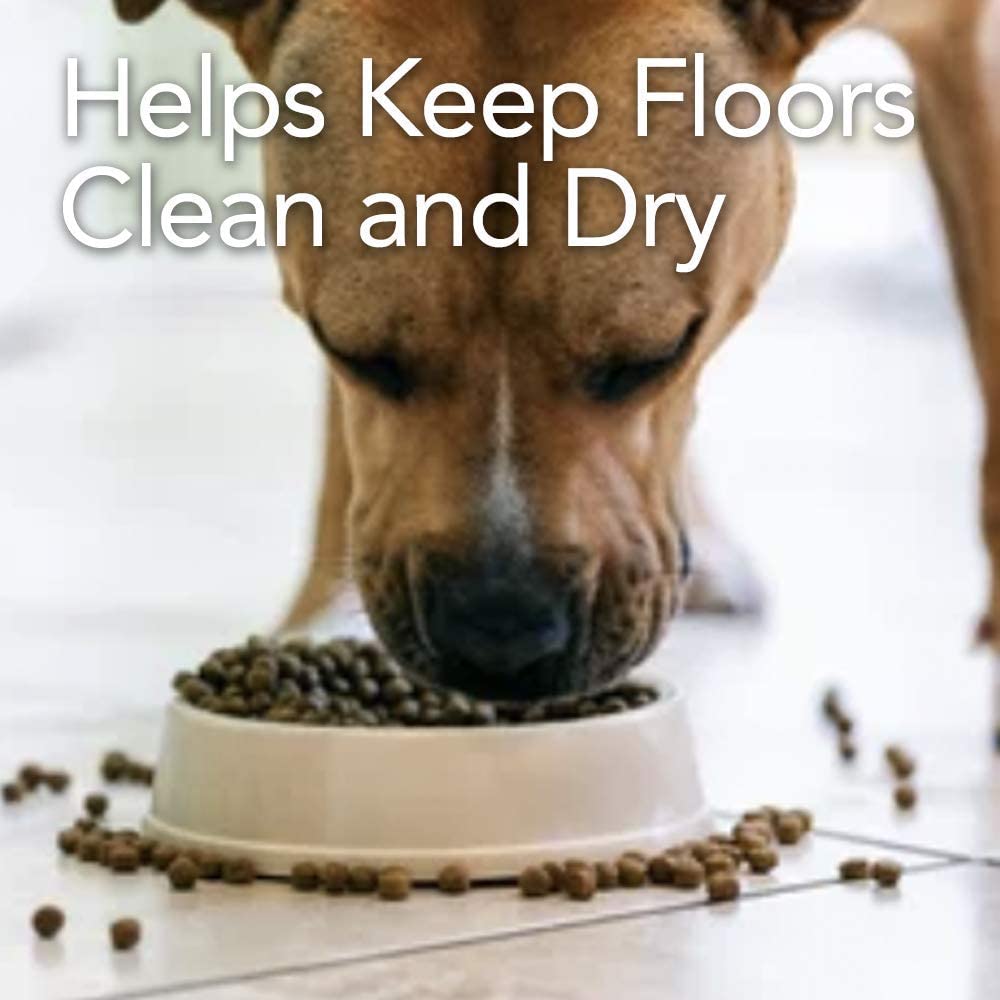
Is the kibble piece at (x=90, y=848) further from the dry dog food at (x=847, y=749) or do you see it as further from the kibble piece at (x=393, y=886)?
the dry dog food at (x=847, y=749)

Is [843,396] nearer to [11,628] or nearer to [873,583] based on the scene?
[873,583]

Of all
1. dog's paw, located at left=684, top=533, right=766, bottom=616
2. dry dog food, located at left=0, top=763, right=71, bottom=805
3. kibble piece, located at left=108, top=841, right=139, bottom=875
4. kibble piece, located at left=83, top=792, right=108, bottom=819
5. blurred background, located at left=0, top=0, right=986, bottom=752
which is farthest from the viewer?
dog's paw, located at left=684, top=533, right=766, bottom=616

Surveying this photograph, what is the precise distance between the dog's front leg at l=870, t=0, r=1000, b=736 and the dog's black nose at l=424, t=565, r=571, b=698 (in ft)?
3.65

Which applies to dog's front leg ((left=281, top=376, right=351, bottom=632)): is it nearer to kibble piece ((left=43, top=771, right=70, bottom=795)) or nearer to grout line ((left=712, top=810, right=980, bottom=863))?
kibble piece ((left=43, top=771, right=70, bottom=795))

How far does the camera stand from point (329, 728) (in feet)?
6.42

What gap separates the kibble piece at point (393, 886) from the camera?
190cm

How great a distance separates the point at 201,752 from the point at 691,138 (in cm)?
60

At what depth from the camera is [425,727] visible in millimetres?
1997

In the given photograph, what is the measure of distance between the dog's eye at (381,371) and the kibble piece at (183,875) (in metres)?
0.38

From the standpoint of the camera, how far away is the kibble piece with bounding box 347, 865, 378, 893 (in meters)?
1.92

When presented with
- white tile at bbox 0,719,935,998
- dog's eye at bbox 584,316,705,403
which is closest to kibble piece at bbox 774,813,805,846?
white tile at bbox 0,719,935,998

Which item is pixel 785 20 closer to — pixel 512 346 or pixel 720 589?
pixel 512 346

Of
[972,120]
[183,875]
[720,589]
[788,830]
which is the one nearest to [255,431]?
[720,589]

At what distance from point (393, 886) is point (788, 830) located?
352mm
